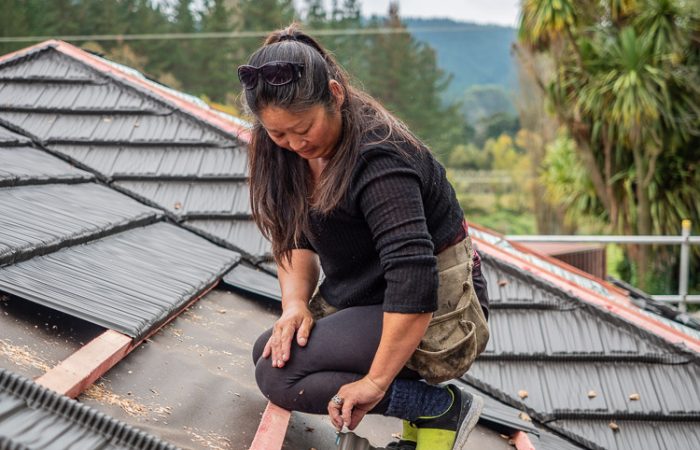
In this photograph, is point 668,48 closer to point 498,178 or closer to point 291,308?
point 291,308

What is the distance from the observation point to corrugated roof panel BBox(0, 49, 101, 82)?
168 inches

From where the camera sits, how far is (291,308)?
189cm

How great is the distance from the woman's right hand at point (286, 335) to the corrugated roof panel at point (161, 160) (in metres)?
2.03

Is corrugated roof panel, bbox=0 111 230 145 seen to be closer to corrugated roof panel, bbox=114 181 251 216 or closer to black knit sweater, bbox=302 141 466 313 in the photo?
corrugated roof panel, bbox=114 181 251 216

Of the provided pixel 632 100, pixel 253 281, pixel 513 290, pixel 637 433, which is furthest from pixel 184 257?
pixel 632 100

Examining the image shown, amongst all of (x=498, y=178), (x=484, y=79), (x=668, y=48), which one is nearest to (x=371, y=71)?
(x=498, y=178)

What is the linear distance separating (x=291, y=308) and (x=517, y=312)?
5.94 feet

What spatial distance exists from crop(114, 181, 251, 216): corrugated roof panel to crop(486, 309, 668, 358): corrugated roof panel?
4.51 ft

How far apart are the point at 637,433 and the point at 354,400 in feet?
6.27

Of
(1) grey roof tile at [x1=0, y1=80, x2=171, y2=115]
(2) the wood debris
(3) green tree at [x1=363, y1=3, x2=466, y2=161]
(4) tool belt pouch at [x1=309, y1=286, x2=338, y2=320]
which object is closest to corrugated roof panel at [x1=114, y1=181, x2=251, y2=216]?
(1) grey roof tile at [x1=0, y1=80, x2=171, y2=115]

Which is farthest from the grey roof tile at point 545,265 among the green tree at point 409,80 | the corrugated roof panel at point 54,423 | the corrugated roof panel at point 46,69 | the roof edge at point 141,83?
the green tree at point 409,80

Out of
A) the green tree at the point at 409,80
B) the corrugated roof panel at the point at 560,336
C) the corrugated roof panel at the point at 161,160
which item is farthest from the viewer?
the green tree at the point at 409,80

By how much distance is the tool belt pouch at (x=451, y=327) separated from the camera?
1.73 metres

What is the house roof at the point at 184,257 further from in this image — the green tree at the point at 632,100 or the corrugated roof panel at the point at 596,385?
the green tree at the point at 632,100
